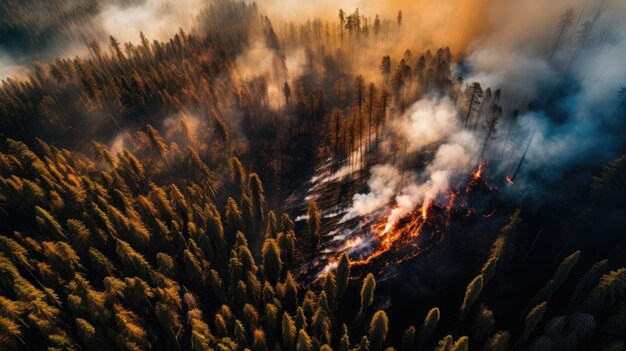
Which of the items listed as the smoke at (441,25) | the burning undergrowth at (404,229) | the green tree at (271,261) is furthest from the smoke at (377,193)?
the smoke at (441,25)

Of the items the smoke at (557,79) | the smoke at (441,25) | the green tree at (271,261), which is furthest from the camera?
the smoke at (441,25)

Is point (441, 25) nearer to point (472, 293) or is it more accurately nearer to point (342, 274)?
point (472, 293)

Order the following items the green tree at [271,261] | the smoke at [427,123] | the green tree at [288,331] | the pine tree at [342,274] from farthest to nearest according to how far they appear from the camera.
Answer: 1. the smoke at [427,123]
2. the green tree at [271,261]
3. the pine tree at [342,274]
4. the green tree at [288,331]

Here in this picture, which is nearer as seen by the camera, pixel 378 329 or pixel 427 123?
pixel 378 329

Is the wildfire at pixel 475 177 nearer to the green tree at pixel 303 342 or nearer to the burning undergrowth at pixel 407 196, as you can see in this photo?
the burning undergrowth at pixel 407 196

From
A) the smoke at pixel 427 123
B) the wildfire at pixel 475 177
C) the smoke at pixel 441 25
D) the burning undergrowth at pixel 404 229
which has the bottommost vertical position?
the burning undergrowth at pixel 404 229

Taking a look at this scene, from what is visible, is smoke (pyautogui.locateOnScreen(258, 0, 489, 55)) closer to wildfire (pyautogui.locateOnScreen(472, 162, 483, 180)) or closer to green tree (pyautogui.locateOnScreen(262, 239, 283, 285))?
wildfire (pyautogui.locateOnScreen(472, 162, 483, 180))

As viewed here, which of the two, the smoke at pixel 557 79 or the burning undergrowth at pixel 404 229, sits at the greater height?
the smoke at pixel 557 79

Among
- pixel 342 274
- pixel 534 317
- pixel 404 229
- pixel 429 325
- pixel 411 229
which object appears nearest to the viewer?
pixel 534 317

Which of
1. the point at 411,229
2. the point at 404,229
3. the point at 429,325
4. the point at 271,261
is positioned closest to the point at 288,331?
the point at 271,261

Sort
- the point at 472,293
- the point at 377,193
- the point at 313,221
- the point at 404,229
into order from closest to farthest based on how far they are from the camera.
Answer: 1. the point at 472,293
2. the point at 313,221
3. the point at 404,229
4. the point at 377,193
